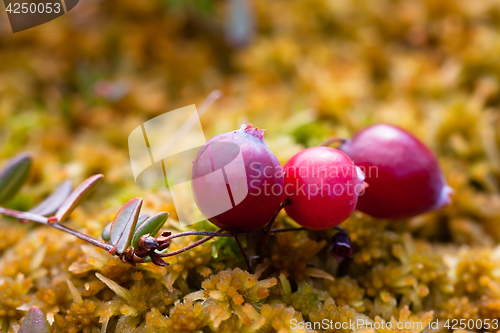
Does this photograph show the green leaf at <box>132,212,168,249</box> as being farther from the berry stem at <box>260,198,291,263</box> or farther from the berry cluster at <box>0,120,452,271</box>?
the berry stem at <box>260,198,291,263</box>

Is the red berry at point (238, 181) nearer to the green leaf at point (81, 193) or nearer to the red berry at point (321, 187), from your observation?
the red berry at point (321, 187)

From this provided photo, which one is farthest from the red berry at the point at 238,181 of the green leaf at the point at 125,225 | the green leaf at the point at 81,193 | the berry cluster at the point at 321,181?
the green leaf at the point at 81,193

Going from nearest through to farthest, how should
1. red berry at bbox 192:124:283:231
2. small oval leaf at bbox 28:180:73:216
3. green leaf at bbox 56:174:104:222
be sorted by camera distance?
red berry at bbox 192:124:283:231 < green leaf at bbox 56:174:104:222 < small oval leaf at bbox 28:180:73:216

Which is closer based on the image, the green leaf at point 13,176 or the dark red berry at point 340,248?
the dark red berry at point 340,248

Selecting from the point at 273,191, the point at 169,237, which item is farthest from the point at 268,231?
the point at 169,237

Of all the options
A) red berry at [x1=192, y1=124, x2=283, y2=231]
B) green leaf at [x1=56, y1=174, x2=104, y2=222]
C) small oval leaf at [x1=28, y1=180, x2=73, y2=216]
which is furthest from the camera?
small oval leaf at [x1=28, y1=180, x2=73, y2=216]

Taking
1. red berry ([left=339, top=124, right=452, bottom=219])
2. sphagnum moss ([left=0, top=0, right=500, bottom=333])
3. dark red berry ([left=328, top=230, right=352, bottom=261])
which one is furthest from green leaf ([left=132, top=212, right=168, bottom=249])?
red berry ([left=339, top=124, right=452, bottom=219])

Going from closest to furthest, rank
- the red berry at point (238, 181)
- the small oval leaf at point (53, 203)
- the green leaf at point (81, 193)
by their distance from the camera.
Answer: the red berry at point (238, 181), the green leaf at point (81, 193), the small oval leaf at point (53, 203)

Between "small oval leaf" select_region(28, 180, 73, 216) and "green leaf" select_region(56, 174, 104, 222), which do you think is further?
"small oval leaf" select_region(28, 180, 73, 216)
